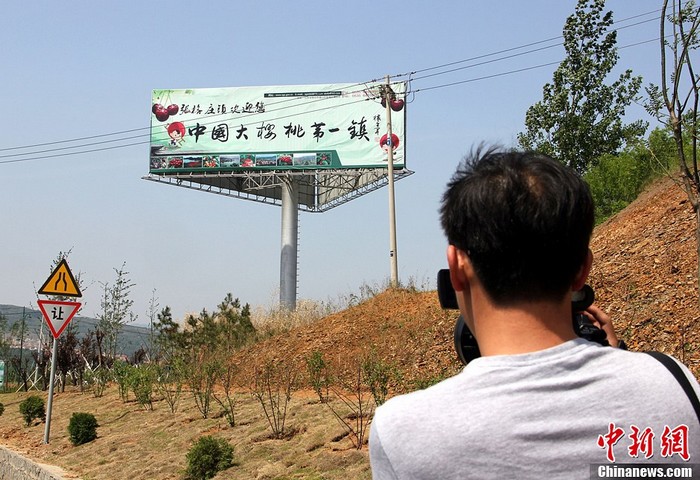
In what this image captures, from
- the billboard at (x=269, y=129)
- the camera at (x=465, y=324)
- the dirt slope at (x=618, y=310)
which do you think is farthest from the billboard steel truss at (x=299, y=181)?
the camera at (x=465, y=324)

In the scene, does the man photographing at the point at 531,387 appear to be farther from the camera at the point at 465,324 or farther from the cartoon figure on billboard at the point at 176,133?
the cartoon figure on billboard at the point at 176,133

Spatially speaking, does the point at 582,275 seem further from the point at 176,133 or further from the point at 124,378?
the point at 176,133

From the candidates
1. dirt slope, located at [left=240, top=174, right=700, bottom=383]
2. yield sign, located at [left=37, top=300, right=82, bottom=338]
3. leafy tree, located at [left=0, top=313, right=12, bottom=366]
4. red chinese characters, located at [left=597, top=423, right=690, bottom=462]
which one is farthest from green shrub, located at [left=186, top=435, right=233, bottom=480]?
leafy tree, located at [left=0, top=313, right=12, bottom=366]

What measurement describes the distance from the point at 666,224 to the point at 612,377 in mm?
14417

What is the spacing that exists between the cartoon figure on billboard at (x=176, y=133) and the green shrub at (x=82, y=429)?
2648 centimetres

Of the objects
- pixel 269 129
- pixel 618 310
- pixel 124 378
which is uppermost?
pixel 269 129

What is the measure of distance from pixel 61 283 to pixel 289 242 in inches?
958

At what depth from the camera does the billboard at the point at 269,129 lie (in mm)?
36906

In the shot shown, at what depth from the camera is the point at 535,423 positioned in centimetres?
153

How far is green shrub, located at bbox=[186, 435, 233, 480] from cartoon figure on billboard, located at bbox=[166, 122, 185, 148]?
3105cm

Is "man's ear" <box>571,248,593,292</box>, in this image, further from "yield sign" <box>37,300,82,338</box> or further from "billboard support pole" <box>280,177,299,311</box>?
"billboard support pole" <box>280,177,299,311</box>

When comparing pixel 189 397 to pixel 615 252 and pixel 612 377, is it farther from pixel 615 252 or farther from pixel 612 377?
pixel 612 377

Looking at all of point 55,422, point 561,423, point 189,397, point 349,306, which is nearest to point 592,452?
point 561,423

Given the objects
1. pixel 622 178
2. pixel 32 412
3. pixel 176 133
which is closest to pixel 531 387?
pixel 32 412
